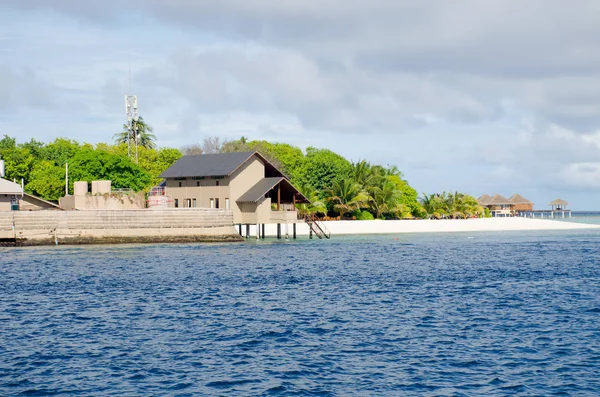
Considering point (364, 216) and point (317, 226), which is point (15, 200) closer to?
point (317, 226)

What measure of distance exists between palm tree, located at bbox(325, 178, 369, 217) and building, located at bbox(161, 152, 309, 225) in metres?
19.3

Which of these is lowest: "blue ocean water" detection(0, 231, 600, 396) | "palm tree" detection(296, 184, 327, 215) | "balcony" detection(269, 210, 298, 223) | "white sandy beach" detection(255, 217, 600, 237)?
"blue ocean water" detection(0, 231, 600, 396)

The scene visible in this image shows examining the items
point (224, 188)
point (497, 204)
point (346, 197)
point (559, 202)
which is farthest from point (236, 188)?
point (559, 202)

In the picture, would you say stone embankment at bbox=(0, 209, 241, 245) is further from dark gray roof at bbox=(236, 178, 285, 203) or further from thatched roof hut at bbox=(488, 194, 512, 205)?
thatched roof hut at bbox=(488, 194, 512, 205)

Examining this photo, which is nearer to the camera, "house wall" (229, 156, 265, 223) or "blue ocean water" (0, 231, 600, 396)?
"blue ocean water" (0, 231, 600, 396)

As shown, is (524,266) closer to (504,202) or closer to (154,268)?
(154,268)

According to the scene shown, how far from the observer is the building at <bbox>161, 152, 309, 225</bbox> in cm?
7612

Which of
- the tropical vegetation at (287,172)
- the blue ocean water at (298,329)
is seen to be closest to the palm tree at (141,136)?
the tropical vegetation at (287,172)

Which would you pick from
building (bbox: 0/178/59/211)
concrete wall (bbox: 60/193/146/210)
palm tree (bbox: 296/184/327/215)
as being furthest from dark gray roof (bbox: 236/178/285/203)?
building (bbox: 0/178/59/211)

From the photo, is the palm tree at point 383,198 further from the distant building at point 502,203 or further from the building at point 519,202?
the building at point 519,202

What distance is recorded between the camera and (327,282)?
137 ft

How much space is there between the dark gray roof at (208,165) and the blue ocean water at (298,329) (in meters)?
25.4

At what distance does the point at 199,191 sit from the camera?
7856 centimetres

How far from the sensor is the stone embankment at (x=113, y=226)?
226 feet
